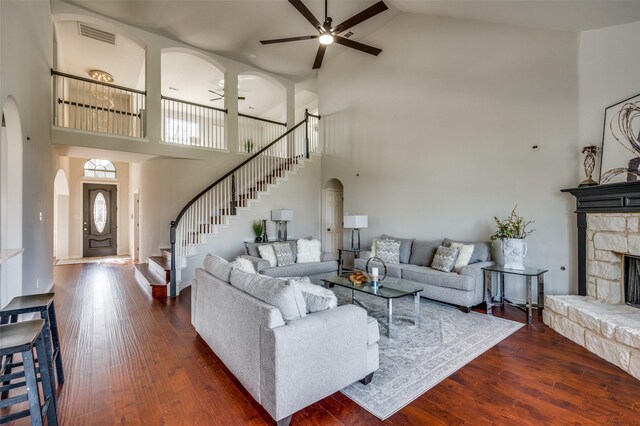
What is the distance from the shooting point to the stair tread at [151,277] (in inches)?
207

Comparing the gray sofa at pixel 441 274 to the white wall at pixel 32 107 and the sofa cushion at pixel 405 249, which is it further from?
the white wall at pixel 32 107

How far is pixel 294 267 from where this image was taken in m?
5.36

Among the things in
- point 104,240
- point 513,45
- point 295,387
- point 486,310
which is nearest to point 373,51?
point 513,45

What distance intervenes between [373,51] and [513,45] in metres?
2.17

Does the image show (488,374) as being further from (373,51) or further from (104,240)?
(104,240)

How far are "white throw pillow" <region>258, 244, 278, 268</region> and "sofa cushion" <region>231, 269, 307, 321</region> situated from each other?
2.97 m

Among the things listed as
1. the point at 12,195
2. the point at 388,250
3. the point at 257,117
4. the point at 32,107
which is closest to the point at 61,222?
the point at 257,117

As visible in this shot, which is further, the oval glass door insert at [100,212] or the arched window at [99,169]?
the oval glass door insert at [100,212]

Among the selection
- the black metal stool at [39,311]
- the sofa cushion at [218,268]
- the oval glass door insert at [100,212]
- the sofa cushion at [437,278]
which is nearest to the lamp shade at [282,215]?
the sofa cushion at [437,278]

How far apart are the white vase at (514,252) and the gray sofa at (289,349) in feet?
9.31

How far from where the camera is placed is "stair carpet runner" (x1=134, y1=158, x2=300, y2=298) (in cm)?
511

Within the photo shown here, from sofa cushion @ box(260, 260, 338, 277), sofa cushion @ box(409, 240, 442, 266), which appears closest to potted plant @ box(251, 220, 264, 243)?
sofa cushion @ box(260, 260, 338, 277)

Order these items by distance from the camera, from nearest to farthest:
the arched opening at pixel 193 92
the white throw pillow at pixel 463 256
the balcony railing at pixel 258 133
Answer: the white throw pillow at pixel 463 256
the arched opening at pixel 193 92
the balcony railing at pixel 258 133

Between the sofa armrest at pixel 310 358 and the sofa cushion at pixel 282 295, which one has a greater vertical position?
the sofa cushion at pixel 282 295
